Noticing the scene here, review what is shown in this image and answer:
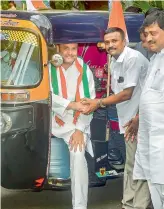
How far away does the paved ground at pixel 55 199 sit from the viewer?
5.52 meters

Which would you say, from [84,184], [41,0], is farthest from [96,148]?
[41,0]

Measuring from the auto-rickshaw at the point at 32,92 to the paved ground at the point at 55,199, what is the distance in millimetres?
561

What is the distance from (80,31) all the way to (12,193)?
192cm

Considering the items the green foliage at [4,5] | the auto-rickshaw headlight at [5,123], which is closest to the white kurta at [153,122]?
the auto-rickshaw headlight at [5,123]

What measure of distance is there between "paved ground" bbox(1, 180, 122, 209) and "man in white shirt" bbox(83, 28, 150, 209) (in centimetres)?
59

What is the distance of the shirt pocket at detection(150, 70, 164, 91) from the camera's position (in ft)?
14.4

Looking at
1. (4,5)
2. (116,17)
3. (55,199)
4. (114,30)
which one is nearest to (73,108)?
(114,30)

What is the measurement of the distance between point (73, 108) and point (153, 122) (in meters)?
0.79

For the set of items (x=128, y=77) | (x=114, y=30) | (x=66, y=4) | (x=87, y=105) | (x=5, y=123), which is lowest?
(x=5, y=123)

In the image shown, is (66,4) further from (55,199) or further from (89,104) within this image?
(89,104)

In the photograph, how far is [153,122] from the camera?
14.5ft

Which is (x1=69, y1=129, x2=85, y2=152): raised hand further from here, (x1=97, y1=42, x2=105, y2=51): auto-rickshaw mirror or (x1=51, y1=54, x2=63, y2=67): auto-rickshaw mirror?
(x1=97, y1=42, x2=105, y2=51): auto-rickshaw mirror

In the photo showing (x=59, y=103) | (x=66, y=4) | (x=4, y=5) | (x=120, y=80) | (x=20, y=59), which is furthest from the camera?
(x=66, y=4)

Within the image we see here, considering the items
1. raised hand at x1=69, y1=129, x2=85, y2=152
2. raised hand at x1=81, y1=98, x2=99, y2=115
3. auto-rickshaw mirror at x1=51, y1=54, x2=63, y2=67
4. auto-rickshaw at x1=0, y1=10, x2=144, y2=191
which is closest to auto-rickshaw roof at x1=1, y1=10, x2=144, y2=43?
auto-rickshaw at x1=0, y1=10, x2=144, y2=191
